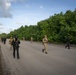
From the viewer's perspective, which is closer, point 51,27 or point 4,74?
point 4,74

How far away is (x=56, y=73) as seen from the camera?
11.9 meters

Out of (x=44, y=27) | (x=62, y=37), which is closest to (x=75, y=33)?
(x=62, y=37)

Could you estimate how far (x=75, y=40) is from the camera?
1820 inches

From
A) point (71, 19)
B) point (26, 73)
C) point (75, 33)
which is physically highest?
point (71, 19)

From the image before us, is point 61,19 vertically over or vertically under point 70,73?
over

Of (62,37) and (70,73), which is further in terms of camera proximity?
(62,37)

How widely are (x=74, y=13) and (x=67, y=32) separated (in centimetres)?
710

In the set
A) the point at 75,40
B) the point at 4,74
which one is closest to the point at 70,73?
the point at 4,74

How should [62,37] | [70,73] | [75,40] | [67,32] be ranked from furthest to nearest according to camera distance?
[62,37] < [67,32] < [75,40] < [70,73]

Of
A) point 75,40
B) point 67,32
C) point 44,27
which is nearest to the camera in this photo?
point 75,40

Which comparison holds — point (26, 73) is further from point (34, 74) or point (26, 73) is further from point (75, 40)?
point (75, 40)

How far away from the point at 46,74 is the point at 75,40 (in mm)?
35202

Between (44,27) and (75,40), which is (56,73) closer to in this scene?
(75,40)

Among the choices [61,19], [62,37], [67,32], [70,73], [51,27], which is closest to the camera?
[70,73]
